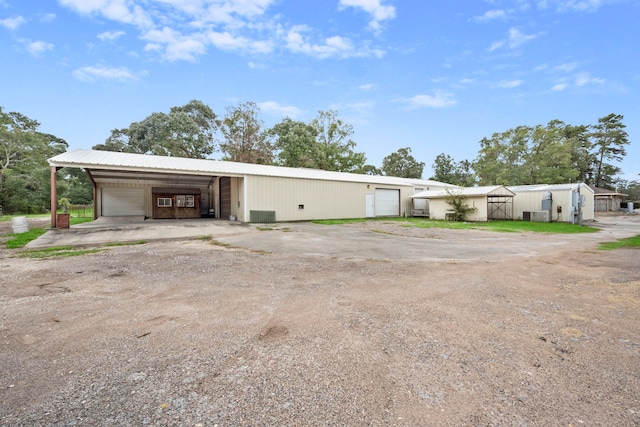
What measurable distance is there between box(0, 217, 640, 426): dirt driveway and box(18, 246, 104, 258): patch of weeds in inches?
67.4

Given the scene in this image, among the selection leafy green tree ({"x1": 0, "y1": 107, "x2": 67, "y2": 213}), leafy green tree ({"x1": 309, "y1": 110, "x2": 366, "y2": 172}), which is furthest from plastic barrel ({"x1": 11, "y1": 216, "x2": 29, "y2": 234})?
leafy green tree ({"x1": 309, "y1": 110, "x2": 366, "y2": 172})

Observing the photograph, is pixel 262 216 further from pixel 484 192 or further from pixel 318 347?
pixel 484 192

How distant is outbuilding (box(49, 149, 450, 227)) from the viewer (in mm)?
15891

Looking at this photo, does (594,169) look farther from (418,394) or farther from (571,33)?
(418,394)

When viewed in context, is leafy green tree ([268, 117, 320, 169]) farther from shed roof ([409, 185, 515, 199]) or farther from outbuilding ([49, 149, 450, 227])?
shed roof ([409, 185, 515, 199])

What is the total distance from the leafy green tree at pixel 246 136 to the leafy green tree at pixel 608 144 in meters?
49.1

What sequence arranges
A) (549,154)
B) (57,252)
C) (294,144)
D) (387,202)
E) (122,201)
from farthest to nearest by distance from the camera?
(294,144)
(549,154)
(387,202)
(122,201)
(57,252)

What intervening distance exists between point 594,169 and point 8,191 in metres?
76.6

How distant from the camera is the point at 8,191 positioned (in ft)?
85.0

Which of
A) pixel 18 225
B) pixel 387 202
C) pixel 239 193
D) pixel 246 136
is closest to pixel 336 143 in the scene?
pixel 246 136

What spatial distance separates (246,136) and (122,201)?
15.4 metres

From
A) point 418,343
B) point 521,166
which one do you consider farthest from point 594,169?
point 418,343

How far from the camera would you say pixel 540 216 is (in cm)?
1875

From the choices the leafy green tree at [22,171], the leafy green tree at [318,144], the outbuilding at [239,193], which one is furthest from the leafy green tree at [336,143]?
the leafy green tree at [22,171]
